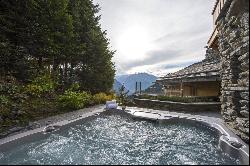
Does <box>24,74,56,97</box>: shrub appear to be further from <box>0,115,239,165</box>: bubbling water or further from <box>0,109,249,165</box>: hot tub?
<box>0,115,239,165</box>: bubbling water

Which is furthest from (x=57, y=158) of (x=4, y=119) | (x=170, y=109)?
(x=170, y=109)

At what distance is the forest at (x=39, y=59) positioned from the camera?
13508 mm

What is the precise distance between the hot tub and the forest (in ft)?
6.93

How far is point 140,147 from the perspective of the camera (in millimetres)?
8539

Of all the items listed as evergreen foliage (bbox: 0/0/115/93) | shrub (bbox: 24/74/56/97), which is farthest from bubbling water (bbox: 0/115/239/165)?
evergreen foliage (bbox: 0/0/115/93)

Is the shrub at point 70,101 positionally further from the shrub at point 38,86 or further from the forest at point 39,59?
the shrub at point 38,86

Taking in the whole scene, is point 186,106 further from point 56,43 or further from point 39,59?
point 39,59

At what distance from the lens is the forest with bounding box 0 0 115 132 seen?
44.3ft

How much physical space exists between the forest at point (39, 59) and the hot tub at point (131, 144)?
2.11 meters

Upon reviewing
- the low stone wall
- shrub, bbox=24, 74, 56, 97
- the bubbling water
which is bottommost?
the bubbling water

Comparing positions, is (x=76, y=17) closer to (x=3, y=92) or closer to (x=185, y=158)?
(x=3, y=92)

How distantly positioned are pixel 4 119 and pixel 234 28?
10001 millimetres

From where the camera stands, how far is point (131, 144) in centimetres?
894

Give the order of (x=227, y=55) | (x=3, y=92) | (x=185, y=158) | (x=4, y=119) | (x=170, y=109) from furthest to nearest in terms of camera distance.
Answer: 1. (x=170, y=109)
2. (x=3, y=92)
3. (x=4, y=119)
4. (x=227, y=55)
5. (x=185, y=158)
